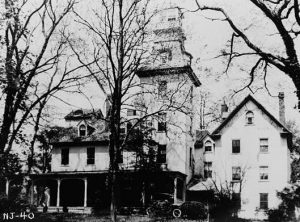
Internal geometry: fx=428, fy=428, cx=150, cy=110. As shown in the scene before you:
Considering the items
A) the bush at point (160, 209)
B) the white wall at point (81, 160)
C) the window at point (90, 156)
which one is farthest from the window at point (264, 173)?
the window at point (90, 156)

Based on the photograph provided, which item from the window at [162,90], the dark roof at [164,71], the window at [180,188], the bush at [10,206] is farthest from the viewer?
the window at [180,188]

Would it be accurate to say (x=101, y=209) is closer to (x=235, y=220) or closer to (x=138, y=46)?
(x=235, y=220)

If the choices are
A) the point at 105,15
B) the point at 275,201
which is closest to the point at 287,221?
the point at 275,201

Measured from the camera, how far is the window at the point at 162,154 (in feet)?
117

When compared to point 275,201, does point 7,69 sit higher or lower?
higher

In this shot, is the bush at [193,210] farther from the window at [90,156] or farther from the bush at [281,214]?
the window at [90,156]

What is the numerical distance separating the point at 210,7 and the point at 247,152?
22.6m

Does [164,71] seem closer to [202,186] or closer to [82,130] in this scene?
[202,186]

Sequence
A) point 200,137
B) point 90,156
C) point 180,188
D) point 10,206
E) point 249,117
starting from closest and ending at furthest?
point 10,206, point 180,188, point 249,117, point 90,156, point 200,137

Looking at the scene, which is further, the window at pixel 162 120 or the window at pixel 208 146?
the window at pixel 208 146

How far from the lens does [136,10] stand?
2417 centimetres

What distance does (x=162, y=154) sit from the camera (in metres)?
35.9

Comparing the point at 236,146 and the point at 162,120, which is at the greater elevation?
the point at 162,120

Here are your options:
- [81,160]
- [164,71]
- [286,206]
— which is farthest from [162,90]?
[81,160]
